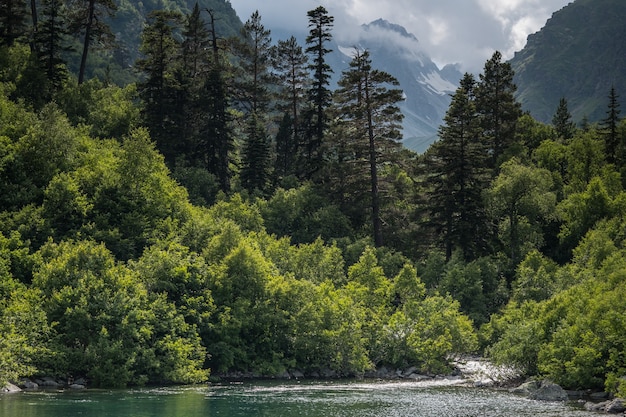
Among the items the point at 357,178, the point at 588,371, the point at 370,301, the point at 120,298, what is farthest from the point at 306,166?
the point at 588,371

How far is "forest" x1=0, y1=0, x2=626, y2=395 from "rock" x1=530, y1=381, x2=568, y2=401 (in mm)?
1836

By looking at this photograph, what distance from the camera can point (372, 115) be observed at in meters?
85.4

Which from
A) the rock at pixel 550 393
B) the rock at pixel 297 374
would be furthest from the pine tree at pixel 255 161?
the rock at pixel 550 393

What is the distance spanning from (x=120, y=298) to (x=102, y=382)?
652 cm

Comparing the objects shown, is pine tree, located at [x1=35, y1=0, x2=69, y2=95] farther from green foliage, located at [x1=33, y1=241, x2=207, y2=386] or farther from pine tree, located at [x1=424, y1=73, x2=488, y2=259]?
pine tree, located at [x1=424, y1=73, x2=488, y2=259]

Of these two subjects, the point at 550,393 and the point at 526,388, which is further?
the point at 526,388

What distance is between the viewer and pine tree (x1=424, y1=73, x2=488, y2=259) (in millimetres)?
78562

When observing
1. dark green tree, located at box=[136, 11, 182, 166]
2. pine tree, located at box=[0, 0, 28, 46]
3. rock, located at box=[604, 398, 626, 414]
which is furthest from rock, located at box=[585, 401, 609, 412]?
pine tree, located at box=[0, 0, 28, 46]

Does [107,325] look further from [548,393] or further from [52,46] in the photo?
[52,46]

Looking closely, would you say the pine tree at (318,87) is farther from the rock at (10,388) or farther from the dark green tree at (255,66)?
the rock at (10,388)

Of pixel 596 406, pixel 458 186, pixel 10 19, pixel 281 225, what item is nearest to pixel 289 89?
pixel 281 225

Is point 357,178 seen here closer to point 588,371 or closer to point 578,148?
point 578,148

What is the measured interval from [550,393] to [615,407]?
20.4 ft

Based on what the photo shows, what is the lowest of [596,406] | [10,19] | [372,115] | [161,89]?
[596,406]
